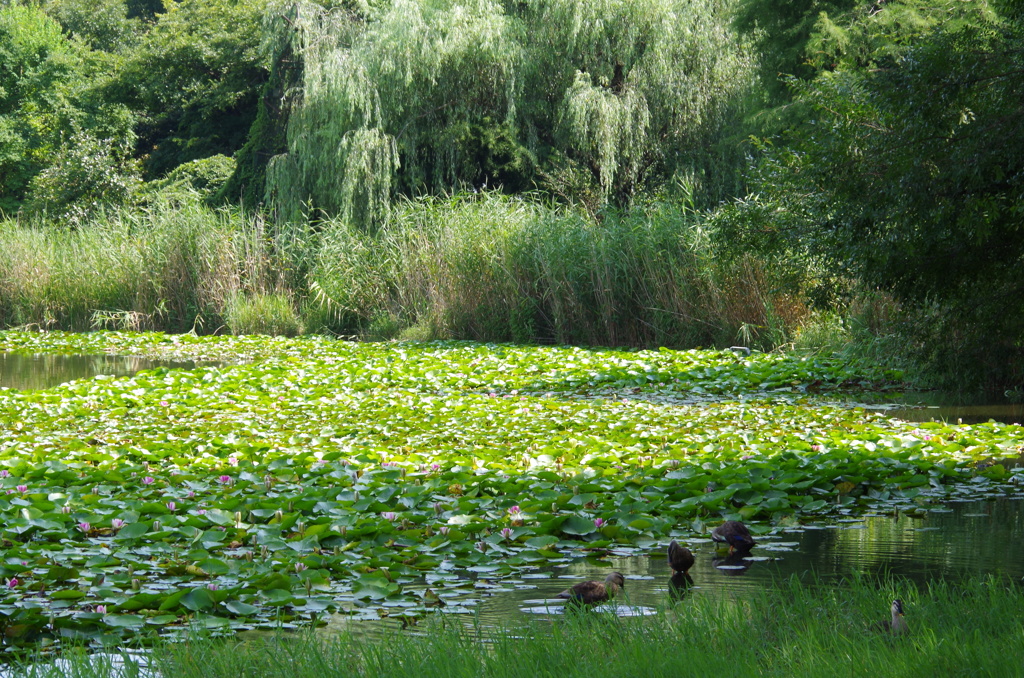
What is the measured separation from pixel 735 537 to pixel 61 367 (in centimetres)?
1133

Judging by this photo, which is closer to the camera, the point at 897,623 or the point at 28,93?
the point at 897,623

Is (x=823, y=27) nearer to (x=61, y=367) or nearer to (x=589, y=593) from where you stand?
(x=61, y=367)

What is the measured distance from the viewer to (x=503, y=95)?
67.7 ft

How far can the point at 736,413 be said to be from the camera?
848cm

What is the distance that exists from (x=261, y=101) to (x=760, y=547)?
24.5 meters

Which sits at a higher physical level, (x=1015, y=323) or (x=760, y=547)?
(x=1015, y=323)

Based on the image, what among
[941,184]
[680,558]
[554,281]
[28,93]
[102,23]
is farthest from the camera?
[102,23]

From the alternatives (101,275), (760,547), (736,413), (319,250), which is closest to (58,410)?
(736,413)

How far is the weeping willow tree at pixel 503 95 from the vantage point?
19188 millimetres

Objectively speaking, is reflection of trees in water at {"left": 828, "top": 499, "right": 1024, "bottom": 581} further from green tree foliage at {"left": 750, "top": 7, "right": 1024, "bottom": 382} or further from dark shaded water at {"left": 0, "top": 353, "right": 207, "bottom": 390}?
dark shaded water at {"left": 0, "top": 353, "right": 207, "bottom": 390}

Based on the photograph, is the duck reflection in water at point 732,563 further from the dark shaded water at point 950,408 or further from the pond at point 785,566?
the dark shaded water at point 950,408

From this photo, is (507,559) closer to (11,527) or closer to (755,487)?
(755,487)

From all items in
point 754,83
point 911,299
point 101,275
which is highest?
point 754,83

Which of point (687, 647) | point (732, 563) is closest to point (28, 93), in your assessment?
point (732, 563)
